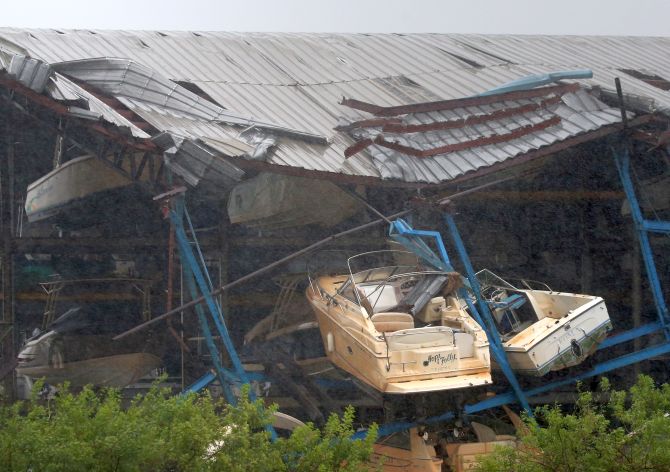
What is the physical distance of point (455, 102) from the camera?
49.7 ft

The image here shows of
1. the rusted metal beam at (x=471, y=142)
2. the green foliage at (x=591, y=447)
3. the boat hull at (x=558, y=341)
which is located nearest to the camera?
the green foliage at (x=591, y=447)

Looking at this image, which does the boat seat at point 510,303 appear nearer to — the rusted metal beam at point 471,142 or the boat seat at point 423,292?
the boat seat at point 423,292

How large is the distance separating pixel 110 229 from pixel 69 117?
3163mm

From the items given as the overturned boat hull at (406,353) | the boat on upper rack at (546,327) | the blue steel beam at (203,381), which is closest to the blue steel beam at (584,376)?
the boat on upper rack at (546,327)

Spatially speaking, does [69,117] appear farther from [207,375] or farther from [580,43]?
[580,43]

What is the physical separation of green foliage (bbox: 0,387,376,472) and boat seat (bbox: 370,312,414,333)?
2285mm

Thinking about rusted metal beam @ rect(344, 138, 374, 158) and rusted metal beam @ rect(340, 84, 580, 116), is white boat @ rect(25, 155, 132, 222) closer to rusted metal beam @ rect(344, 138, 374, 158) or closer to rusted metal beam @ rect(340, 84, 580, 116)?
rusted metal beam @ rect(344, 138, 374, 158)

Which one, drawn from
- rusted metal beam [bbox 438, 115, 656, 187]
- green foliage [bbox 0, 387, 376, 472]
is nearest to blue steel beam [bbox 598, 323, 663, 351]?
rusted metal beam [bbox 438, 115, 656, 187]

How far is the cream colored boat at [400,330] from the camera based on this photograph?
35.6 feet

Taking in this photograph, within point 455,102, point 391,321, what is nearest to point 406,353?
point 391,321

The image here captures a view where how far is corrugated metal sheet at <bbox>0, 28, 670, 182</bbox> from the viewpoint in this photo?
1368 centimetres

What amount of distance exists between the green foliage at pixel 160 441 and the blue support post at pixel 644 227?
6239 millimetres

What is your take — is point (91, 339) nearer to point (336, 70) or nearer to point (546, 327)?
point (546, 327)

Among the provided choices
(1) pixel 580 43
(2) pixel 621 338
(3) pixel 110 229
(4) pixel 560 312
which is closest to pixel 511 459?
(4) pixel 560 312
